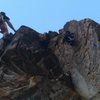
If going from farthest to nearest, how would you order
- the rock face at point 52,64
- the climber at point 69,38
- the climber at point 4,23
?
the climber at point 4,23
the climber at point 69,38
the rock face at point 52,64

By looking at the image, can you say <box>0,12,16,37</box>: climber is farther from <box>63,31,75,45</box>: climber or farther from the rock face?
<box>63,31,75,45</box>: climber

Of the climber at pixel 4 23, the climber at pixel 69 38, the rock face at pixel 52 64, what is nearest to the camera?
the rock face at pixel 52 64

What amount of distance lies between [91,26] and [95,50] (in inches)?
90.6

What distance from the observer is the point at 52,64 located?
3112 cm

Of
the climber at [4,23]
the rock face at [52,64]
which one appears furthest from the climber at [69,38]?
the climber at [4,23]

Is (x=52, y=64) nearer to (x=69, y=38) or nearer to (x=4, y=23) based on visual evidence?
(x=69, y=38)

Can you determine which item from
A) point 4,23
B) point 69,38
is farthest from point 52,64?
point 4,23

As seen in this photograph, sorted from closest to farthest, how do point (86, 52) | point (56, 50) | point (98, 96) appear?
1. point (98, 96)
2. point (86, 52)
3. point (56, 50)

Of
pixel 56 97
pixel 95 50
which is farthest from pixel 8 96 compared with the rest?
pixel 95 50

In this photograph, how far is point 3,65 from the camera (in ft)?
102

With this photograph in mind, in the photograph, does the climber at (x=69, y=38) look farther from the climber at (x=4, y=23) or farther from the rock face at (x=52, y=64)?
the climber at (x=4, y=23)

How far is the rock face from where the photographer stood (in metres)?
28.5

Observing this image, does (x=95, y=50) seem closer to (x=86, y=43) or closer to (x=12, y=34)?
(x=86, y=43)

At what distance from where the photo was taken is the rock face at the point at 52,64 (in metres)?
28.5
